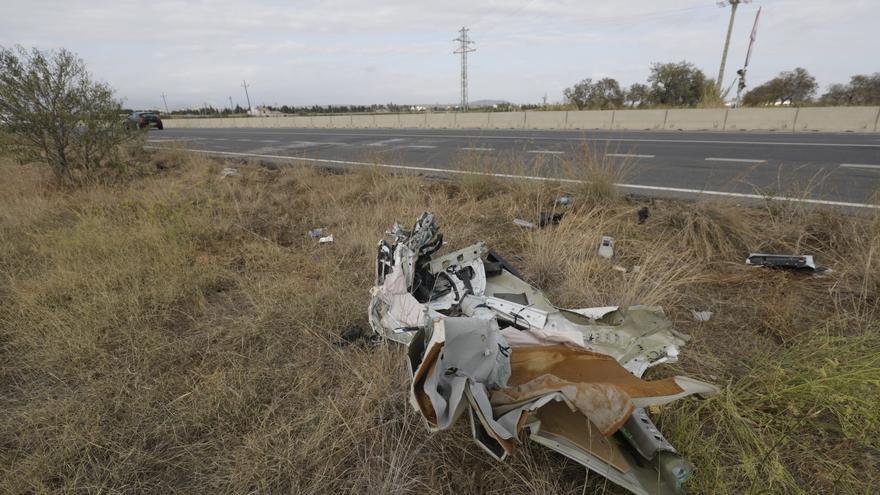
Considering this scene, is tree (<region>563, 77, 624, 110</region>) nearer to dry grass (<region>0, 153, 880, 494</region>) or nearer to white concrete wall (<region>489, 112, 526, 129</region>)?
white concrete wall (<region>489, 112, 526, 129</region>)

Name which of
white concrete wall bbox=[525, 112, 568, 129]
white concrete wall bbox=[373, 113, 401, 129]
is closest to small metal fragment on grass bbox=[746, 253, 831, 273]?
white concrete wall bbox=[525, 112, 568, 129]

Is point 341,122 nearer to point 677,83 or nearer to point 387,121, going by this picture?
point 387,121

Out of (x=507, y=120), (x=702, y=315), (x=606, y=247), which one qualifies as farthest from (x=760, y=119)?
(x=702, y=315)

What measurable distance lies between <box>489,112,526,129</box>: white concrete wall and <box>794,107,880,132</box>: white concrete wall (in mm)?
10978

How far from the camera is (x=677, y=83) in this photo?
2783 cm

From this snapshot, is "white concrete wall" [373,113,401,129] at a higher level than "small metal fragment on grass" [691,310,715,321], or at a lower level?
higher

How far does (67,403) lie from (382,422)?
5.27ft

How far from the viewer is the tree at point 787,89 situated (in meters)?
33.4

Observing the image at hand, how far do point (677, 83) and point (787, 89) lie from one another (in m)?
15.5

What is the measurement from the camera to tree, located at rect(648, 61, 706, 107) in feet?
89.1

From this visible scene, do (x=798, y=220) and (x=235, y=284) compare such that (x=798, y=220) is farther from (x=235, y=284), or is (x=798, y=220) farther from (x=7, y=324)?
(x=7, y=324)

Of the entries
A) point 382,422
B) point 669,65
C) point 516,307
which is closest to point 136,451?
point 382,422

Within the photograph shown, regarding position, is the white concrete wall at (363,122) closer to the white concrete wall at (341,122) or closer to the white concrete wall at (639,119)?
the white concrete wall at (341,122)

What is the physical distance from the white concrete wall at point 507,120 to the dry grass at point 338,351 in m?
16.8
